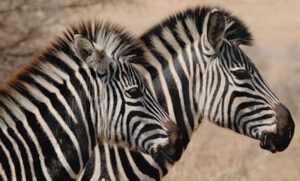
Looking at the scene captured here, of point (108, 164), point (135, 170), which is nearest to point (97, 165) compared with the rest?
point (108, 164)

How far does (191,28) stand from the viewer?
7.27 meters

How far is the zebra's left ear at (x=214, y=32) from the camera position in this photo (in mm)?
7027

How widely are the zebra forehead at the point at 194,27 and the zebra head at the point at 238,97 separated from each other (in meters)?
0.23

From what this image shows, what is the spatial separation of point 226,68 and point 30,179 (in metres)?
2.85

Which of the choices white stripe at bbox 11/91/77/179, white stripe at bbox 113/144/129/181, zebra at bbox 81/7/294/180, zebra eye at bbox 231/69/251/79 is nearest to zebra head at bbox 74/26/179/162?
white stripe at bbox 11/91/77/179

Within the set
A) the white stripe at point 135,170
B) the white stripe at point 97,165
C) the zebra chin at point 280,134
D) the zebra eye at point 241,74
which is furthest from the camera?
the zebra eye at point 241,74

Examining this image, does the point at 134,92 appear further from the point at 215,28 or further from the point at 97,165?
the point at 215,28

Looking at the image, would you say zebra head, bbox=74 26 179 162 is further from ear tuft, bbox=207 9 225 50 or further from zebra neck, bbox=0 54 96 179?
ear tuft, bbox=207 9 225 50

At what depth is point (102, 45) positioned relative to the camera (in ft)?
19.1

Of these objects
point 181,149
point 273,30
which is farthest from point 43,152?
point 273,30

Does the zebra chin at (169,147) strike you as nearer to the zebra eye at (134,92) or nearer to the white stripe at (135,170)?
the zebra eye at (134,92)

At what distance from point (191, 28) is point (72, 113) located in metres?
2.42

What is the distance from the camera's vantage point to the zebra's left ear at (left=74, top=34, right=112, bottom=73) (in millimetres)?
5422

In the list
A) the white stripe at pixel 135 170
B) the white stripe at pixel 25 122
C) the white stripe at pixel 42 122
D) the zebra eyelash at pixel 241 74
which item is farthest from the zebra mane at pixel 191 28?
the white stripe at pixel 25 122
